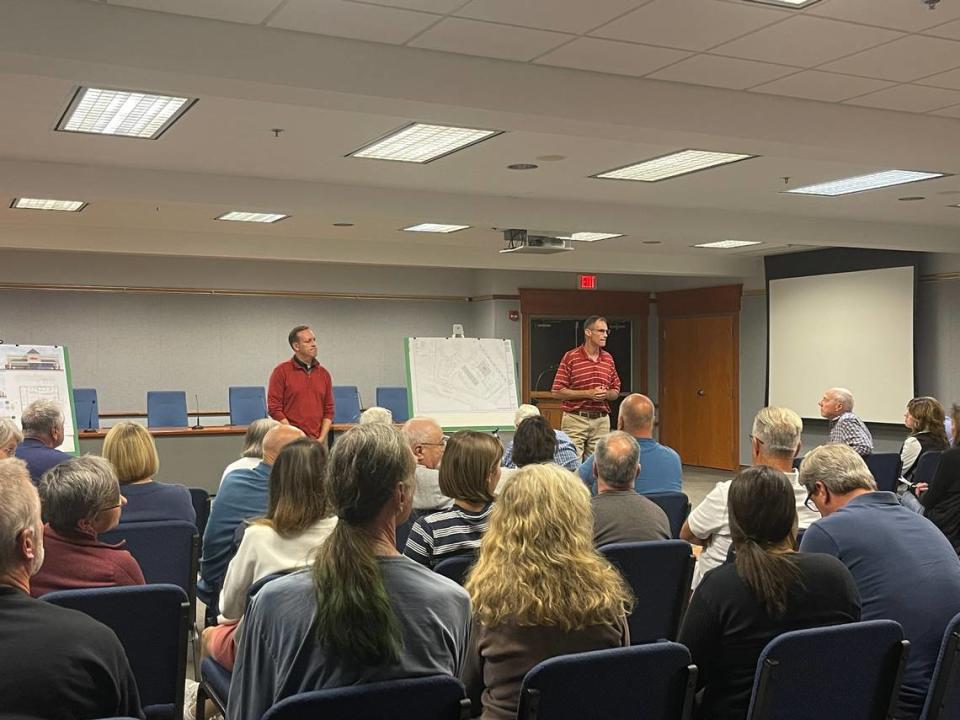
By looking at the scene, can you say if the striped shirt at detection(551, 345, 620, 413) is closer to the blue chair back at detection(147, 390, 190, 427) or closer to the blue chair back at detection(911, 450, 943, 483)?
the blue chair back at detection(911, 450, 943, 483)

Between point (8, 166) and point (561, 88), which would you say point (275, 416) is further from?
point (561, 88)

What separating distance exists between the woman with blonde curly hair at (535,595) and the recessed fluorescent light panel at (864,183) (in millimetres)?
5361

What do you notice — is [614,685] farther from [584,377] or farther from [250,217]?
[250,217]

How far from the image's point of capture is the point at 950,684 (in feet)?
7.96

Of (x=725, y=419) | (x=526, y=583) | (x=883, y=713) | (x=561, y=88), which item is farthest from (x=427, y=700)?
(x=725, y=419)

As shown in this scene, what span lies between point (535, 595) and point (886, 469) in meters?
4.83

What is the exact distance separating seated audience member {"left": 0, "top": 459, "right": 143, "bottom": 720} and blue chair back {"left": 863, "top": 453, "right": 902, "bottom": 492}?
535cm

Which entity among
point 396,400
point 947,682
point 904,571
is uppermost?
point 396,400

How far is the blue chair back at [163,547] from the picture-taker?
347 cm

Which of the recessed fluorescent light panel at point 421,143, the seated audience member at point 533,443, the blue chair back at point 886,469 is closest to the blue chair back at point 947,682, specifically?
the seated audience member at point 533,443

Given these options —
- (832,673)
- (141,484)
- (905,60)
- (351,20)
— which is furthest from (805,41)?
(141,484)

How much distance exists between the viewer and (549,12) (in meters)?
3.73

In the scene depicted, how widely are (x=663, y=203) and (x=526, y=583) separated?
21.9 ft

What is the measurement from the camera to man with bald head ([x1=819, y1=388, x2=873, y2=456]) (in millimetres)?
6445
